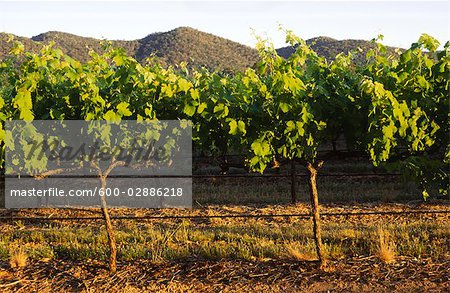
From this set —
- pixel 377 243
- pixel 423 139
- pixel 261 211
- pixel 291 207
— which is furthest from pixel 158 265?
pixel 291 207

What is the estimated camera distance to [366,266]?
7672 mm

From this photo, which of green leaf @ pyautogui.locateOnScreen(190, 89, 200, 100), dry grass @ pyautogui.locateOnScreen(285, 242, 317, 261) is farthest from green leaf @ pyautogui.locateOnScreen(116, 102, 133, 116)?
dry grass @ pyautogui.locateOnScreen(285, 242, 317, 261)

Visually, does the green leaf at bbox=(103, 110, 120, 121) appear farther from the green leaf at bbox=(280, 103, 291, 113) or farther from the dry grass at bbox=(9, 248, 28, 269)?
the dry grass at bbox=(9, 248, 28, 269)

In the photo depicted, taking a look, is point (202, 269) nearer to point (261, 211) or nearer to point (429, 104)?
point (429, 104)

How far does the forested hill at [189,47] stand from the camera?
64.6 meters

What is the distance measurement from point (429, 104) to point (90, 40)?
230 ft

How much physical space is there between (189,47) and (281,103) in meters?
63.4

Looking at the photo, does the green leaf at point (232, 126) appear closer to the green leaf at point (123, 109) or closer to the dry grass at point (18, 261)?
the green leaf at point (123, 109)

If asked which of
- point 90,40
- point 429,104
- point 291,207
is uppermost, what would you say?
point 90,40

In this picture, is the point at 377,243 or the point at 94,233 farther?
the point at 94,233

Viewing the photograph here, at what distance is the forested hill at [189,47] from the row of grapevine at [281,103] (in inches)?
2161

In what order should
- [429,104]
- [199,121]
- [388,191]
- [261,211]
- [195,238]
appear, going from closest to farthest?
[429,104] → [199,121] → [195,238] → [261,211] → [388,191]

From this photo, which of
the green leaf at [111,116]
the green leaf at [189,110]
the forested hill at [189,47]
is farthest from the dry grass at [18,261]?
the forested hill at [189,47]

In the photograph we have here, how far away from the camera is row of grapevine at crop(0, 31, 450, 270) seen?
23.0ft
